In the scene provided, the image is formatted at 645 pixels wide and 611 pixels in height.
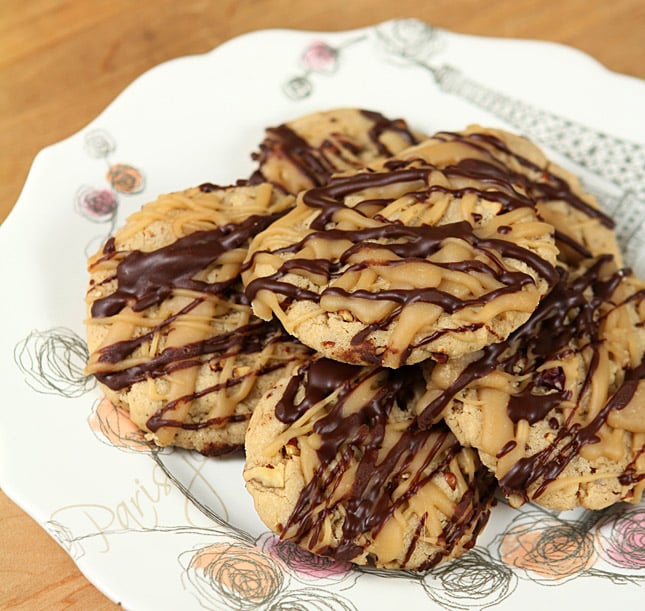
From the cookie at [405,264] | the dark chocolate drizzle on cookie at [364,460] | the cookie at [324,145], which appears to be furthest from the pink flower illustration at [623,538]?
the cookie at [324,145]

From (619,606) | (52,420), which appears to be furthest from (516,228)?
(52,420)

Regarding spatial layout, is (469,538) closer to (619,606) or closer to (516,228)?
(619,606)

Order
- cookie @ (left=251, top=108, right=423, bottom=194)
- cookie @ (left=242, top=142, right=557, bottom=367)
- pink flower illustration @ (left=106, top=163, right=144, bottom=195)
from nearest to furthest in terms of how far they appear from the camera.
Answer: cookie @ (left=242, top=142, right=557, bottom=367)
cookie @ (left=251, top=108, right=423, bottom=194)
pink flower illustration @ (left=106, top=163, right=144, bottom=195)

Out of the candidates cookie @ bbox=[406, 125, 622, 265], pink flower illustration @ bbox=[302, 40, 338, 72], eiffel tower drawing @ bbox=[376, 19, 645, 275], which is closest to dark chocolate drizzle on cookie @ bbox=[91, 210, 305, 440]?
cookie @ bbox=[406, 125, 622, 265]

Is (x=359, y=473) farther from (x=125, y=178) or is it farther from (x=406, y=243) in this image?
(x=125, y=178)

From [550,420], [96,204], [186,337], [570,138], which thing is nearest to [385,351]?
[550,420]

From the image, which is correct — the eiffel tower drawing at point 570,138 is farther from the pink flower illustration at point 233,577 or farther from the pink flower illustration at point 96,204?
the pink flower illustration at point 233,577

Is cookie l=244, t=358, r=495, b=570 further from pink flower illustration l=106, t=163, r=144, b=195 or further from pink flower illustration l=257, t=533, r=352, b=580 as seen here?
pink flower illustration l=106, t=163, r=144, b=195
